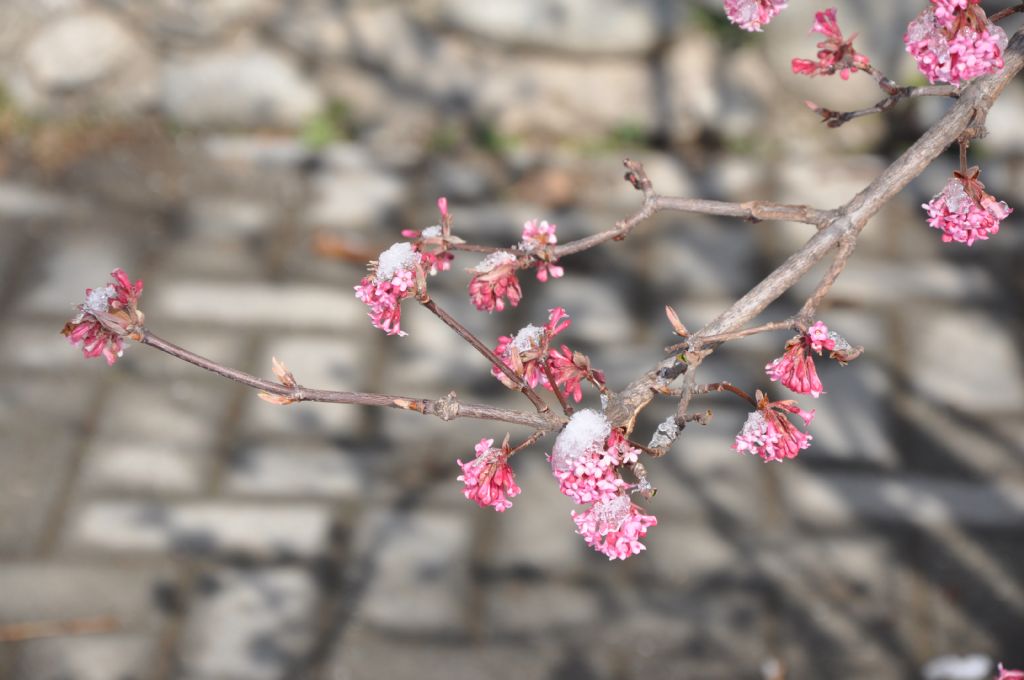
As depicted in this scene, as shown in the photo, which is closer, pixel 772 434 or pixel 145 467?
pixel 772 434

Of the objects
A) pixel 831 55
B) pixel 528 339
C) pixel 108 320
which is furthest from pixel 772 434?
pixel 108 320

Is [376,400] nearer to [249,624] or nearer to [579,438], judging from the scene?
[579,438]

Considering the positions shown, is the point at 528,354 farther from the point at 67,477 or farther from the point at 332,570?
the point at 67,477

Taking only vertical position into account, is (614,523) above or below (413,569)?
below

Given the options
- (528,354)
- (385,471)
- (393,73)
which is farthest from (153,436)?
(528,354)

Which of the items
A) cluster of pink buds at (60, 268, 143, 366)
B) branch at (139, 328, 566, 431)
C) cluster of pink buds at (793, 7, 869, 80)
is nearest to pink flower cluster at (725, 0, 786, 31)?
cluster of pink buds at (793, 7, 869, 80)

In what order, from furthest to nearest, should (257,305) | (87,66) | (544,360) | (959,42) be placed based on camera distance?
(87,66), (257,305), (544,360), (959,42)
